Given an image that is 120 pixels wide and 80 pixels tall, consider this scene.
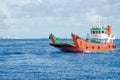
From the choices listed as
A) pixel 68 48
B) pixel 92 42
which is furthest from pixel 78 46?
pixel 92 42

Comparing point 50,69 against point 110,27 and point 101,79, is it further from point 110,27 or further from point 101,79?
point 110,27

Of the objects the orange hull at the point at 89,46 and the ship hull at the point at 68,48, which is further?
the ship hull at the point at 68,48

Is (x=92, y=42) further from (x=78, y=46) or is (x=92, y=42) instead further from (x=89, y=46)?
(x=78, y=46)

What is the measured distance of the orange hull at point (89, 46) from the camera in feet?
385

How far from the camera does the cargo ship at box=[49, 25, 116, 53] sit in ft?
389

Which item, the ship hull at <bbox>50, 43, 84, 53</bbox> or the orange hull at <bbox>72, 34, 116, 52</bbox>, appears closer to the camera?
the orange hull at <bbox>72, 34, 116, 52</bbox>

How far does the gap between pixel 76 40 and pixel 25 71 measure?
4395 cm

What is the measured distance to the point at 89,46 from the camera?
122 metres

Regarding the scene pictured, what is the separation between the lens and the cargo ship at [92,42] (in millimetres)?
118556

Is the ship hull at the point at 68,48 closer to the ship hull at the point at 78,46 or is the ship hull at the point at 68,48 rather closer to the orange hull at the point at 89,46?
the ship hull at the point at 78,46

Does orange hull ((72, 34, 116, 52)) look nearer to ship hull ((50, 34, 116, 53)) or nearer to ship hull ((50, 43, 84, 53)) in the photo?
ship hull ((50, 34, 116, 53))

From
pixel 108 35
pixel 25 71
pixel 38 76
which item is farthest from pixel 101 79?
pixel 108 35

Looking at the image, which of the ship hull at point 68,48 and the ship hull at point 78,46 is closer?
the ship hull at point 78,46

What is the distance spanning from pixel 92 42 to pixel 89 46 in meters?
10.0
